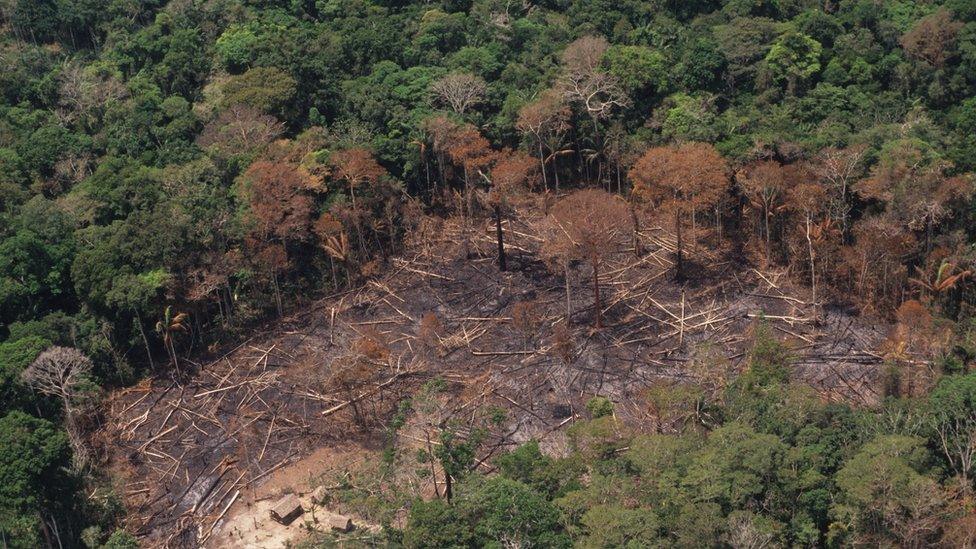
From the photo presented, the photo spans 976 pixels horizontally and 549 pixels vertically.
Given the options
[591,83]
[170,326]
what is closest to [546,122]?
[591,83]

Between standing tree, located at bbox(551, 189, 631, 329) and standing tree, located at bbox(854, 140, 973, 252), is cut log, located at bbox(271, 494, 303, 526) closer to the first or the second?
standing tree, located at bbox(551, 189, 631, 329)

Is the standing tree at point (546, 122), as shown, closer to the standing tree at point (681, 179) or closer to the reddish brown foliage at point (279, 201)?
the standing tree at point (681, 179)

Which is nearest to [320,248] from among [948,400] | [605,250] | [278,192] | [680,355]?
[278,192]

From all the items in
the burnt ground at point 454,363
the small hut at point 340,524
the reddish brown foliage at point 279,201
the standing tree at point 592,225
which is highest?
the reddish brown foliage at point 279,201

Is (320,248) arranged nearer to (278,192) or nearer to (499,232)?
(278,192)

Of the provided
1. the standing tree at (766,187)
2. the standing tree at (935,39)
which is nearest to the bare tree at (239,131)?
the standing tree at (766,187)

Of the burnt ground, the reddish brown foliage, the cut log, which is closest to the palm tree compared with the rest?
the burnt ground

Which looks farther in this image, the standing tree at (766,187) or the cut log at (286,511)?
the standing tree at (766,187)

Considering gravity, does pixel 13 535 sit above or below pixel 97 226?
below
